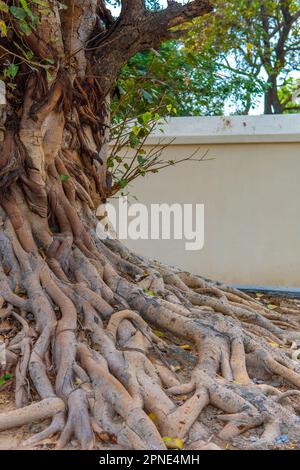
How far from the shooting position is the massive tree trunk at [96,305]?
10.4 ft

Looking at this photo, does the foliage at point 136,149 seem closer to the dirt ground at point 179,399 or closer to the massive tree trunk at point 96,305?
the massive tree trunk at point 96,305

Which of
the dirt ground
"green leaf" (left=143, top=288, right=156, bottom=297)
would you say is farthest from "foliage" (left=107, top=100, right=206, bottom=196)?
the dirt ground

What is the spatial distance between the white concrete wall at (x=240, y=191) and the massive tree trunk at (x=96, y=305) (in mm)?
1478

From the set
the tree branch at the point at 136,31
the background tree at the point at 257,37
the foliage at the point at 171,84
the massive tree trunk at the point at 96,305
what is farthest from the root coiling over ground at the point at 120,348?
the background tree at the point at 257,37

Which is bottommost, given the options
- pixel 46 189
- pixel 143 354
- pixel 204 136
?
pixel 143 354

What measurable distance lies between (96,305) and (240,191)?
349 cm

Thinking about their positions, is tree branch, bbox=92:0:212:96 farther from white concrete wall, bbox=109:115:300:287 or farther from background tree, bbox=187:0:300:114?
background tree, bbox=187:0:300:114

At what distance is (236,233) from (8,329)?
385cm

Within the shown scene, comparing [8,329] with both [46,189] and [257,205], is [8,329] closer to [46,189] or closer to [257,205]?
[46,189]

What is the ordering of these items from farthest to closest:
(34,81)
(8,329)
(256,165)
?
(256,165) < (34,81) < (8,329)

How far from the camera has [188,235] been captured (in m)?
7.19

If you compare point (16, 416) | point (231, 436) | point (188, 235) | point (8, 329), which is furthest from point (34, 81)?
point (188, 235)

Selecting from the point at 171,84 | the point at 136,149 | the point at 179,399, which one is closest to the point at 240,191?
the point at 136,149

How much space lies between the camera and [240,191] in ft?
23.1
